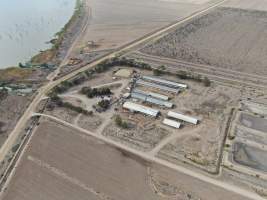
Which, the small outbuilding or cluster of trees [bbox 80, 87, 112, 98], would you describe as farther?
the small outbuilding

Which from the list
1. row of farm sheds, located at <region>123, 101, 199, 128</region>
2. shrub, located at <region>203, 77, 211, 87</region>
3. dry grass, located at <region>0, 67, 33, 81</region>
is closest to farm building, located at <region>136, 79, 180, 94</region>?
shrub, located at <region>203, 77, 211, 87</region>

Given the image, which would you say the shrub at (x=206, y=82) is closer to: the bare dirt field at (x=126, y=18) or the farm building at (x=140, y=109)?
the farm building at (x=140, y=109)

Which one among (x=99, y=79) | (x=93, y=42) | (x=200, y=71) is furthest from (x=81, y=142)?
(x=93, y=42)

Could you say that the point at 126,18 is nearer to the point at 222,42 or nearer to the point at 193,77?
the point at 222,42

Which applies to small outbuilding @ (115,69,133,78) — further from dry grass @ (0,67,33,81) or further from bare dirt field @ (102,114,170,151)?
dry grass @ (0,67,33,81)

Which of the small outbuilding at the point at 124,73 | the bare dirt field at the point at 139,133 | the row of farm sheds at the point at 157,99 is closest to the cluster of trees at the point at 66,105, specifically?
the bare dirt field at the point at 139,133

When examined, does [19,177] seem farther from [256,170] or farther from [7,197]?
[256,170]
